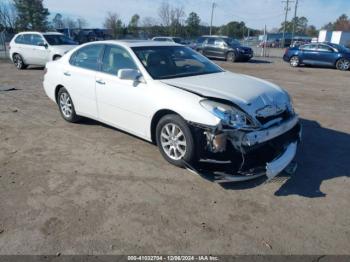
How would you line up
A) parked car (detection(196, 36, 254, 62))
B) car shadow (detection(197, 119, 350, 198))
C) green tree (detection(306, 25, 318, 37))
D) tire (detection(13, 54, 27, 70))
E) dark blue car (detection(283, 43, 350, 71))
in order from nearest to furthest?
car shadow (detection(197, 119, 350, 198)), tire (detection(13, 54, 27, 70)), dark blue car (detection(283, 43, 350, 71)), parked car (detection(196, 36, 254, 62)), green tree (detection(306, 25, 318, 37))

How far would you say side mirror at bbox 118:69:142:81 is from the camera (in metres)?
4.64

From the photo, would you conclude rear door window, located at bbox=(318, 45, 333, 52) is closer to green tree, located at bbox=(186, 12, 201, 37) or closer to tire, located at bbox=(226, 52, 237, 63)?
tire, located at bbox=(226, 52, 237, 63)

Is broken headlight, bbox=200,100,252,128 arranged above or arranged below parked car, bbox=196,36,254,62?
above

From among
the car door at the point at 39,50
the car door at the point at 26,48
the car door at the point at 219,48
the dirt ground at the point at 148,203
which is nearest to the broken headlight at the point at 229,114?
the dirt ground at the point at 148,203

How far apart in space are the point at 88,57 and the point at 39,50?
10231mm

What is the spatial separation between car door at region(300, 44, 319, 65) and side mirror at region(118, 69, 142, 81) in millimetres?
17300

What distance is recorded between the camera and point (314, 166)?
15.0 ft

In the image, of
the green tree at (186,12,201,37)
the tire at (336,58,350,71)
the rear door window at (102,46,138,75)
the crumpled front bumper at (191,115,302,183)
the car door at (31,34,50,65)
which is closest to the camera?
the crumpled front bumper at (191,115,302,183)

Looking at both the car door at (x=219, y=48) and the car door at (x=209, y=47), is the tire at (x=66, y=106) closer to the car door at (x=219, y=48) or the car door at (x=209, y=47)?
the car door at (x=219, y=48)

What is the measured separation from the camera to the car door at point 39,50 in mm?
14414

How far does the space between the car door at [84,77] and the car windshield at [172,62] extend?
0.91m

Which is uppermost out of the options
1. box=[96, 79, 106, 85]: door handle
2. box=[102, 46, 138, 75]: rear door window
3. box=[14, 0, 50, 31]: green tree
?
box=[14, 0, 50, 31]: green tree

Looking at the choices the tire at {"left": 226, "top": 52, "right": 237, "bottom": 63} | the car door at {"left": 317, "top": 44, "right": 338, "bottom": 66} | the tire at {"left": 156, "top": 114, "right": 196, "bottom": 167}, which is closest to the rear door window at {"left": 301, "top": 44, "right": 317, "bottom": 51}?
the car door at {"left": 317, "top": 44, "right": 338, "bottom": 66}

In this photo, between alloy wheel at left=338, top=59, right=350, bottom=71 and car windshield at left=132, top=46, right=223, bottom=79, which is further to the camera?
alloy wheel at left=338, top=59, right=350, bottom=71
